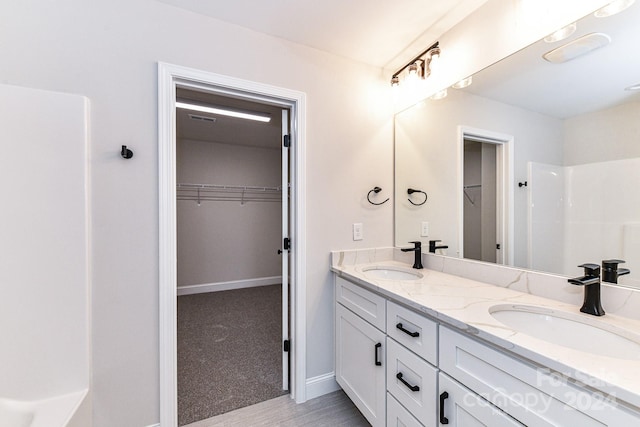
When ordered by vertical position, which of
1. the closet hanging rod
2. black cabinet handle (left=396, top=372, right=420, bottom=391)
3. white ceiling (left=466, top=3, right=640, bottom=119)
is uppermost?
white ceiling (left=466, top=3, right=640, bottom=119)

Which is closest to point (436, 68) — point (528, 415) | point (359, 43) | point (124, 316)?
point (359, 43)

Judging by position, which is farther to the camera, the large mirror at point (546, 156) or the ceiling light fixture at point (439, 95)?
the ceiling light fixture at point (439, 95)

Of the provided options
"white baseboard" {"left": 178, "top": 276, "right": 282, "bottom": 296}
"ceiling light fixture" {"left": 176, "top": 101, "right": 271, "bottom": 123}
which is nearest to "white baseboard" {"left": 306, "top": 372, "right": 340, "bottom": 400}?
"ceiling light fixture" {"left": 176, "top": 101, "right": 271, "bottom": 123}

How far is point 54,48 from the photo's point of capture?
1.26 m

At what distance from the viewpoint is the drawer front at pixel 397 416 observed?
116 centimetres

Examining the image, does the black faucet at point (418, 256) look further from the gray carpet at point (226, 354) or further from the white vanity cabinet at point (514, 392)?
the gray carpet at point (226, 354)

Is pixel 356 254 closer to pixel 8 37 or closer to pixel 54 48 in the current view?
pixel 54 48

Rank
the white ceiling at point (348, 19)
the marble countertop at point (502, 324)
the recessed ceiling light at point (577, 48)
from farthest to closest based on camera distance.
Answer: the white ceiling at point (348, 19)
the recessed ceiling light at point (577, 48)
the marble countertop at point (502, 324)

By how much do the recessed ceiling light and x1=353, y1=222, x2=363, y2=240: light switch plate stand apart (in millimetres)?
1379

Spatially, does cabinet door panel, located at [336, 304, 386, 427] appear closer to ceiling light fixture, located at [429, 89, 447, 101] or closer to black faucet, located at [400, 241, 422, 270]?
black faucet, located at [400, 241, 422, 270]

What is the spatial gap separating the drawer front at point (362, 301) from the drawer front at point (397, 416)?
0.34 m

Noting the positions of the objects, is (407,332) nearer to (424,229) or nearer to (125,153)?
(424,229)

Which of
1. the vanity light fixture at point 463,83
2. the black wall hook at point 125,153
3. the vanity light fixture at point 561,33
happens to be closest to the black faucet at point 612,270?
the vanity light fixture at point 561,33

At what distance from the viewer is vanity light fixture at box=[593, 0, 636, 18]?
98 cm
